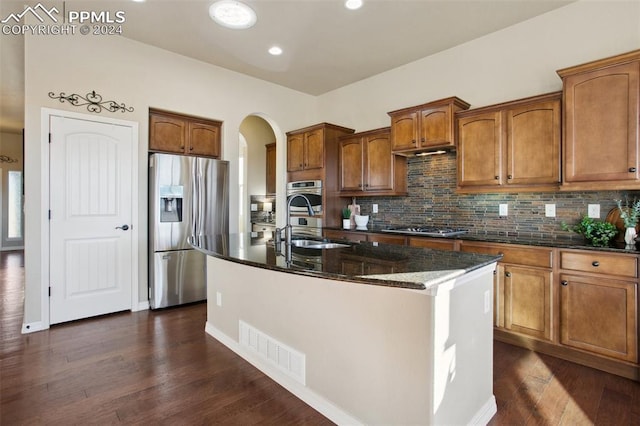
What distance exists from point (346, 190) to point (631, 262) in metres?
3.06

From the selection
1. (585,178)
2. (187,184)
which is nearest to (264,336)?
(187,184)

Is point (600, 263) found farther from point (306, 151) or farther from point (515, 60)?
point (306, 151)

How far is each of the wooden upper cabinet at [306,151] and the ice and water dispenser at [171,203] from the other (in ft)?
5.72

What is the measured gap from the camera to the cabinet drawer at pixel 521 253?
2.64 m

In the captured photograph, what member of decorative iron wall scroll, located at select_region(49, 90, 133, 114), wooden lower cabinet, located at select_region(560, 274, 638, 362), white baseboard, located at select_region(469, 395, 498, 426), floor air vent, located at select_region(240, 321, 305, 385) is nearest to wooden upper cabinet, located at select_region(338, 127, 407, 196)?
wooden lower cabinet, located at select_region(560, 274, 638, 362)

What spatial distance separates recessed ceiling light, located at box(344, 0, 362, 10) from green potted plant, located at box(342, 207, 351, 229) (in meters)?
2.52

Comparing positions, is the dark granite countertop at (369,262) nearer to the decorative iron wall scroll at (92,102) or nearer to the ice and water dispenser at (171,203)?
the ice and water dispenser at (171,203)

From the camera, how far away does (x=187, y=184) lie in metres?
3.94

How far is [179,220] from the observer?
3.90 m

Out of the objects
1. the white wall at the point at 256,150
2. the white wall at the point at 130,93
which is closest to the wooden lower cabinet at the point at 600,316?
the white wall at the point at 130,93

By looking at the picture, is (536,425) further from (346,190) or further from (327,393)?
(346,190)

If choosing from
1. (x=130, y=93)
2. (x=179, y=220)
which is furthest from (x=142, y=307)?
(x=130, y=93)

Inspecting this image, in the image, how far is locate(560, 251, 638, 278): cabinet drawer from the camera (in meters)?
2.26

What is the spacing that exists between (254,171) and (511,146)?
4591 millimetres
